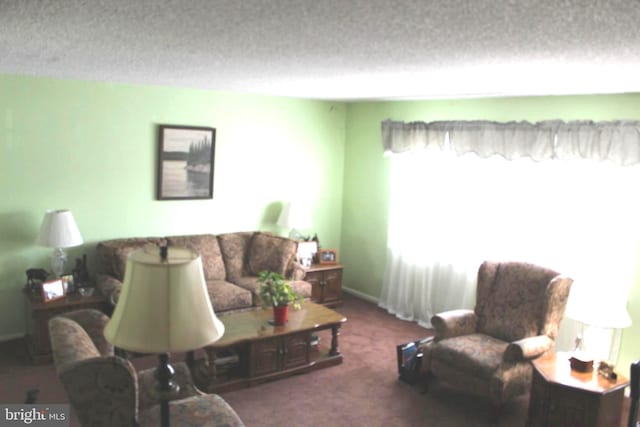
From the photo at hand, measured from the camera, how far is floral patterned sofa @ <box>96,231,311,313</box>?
4.91m

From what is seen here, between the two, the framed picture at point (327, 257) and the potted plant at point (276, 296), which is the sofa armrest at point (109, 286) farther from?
the framed picture at point (327, 257)

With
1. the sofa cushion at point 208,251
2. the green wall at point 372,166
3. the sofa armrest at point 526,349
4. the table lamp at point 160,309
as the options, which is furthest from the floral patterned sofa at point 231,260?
the table lamp at point 160,309

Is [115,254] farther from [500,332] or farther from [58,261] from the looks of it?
[500,332]

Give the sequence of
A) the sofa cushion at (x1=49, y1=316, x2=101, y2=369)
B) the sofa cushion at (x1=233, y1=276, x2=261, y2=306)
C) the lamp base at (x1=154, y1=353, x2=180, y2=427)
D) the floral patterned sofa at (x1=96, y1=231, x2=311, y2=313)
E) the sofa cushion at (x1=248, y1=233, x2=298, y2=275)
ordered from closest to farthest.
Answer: the lamp base at (x1=154, y1=353, x2=180, y2=427)
the sofa cushion at (x1=49, y1=316, x2=101, y2=369)
the floral patterned sofa at (x1=96, y1=231, x2=311, y2=313)
the sofa cushion at (x1=233, y1=276, x2=261, y2=306)
the sofa cushion at (x1=248, y1=233, x2=298, y2=275)

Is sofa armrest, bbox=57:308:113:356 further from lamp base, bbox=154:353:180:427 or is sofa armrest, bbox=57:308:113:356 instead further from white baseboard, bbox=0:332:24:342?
white baseboard, bbox=0:332:24:342

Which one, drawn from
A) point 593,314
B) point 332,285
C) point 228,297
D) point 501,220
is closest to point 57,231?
point 228,297

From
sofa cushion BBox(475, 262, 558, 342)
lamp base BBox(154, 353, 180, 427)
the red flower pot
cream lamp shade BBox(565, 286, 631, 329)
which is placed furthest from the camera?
the red flower pot

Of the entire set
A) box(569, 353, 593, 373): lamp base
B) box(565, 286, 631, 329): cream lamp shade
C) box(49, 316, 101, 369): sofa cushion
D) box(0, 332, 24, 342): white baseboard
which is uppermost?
box(565, 286, 631, 329): cream lamp shade

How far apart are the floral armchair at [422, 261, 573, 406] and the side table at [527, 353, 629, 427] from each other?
229 mm

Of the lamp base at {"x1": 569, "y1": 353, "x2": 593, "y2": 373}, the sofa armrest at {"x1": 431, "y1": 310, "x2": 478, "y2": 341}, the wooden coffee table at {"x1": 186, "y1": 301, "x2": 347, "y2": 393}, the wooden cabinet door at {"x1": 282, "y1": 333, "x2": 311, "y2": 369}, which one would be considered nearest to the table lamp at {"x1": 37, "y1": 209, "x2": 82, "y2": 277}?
the wooden coffee table at {"x1": 186, "y1": 301, "x2": 347, "y2": 393}

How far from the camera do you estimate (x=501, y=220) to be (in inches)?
195

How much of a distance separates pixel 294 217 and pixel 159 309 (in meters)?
4.20

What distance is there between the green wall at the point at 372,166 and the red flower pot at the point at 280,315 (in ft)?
7.15

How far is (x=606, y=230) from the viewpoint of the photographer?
4203 mm
